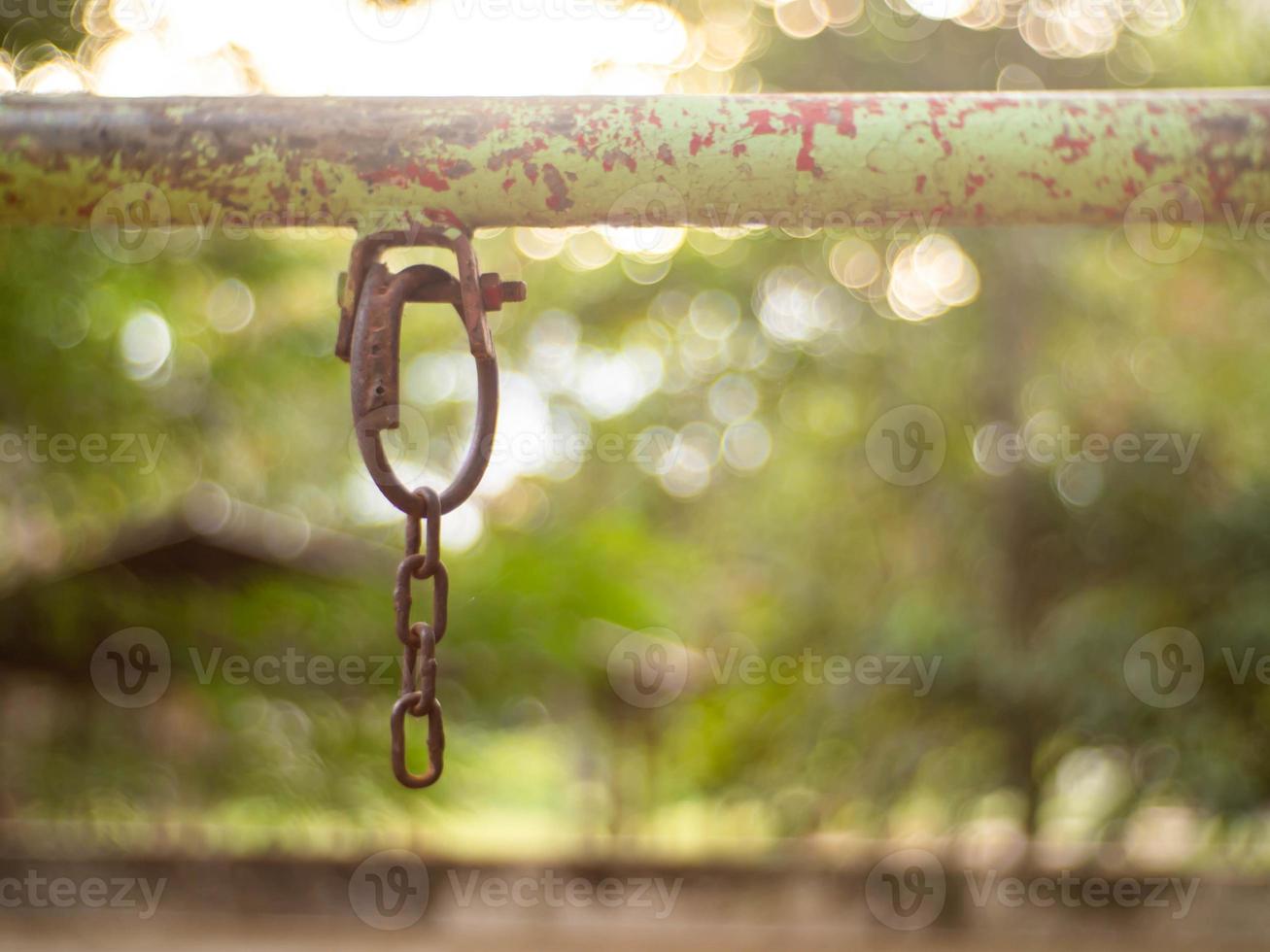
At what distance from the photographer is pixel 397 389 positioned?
860 millimetres

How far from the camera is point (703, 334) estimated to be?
877 centimetres

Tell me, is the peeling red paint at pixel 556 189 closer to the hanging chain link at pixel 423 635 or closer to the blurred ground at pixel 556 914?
the hanging chain link at pixel 423 635

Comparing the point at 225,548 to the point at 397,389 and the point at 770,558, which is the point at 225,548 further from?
the point at 397,389

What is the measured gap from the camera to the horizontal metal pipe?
0.87 m

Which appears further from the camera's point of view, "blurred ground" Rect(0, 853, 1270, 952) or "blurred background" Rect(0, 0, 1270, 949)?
"blurred ground" Rect(0, 853, 1270, 952)

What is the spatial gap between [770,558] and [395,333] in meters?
7.48

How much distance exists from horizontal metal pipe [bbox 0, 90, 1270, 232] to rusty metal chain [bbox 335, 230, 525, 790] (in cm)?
4

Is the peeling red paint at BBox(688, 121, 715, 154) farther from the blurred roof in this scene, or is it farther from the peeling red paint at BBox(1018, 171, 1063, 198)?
the blurred roof

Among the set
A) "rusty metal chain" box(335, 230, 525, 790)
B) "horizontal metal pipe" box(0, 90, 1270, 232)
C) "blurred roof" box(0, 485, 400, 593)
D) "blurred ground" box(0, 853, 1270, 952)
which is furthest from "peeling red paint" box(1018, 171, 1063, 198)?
"blurred ground" box(0, 853, 1270, 952)

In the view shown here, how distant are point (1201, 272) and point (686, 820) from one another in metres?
7.17

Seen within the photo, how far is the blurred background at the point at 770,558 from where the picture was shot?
14.2 feet

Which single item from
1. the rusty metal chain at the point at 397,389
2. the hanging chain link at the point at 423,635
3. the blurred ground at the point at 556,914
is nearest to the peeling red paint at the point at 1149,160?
the rusty metal chain at the point at 397,389

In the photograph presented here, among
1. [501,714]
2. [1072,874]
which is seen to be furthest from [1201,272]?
[501,714]

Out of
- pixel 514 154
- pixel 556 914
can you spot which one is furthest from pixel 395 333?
pixel 556 914
